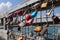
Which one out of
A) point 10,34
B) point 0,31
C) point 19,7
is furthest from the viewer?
point 0,31

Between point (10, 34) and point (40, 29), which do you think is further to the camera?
point (10, 34)

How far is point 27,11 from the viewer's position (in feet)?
5.16

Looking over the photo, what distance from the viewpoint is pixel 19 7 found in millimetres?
1665

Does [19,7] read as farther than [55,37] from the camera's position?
Yes

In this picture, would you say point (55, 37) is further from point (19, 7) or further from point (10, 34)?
point (10, 34)

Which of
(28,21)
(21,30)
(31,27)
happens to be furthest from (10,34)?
(28,21)

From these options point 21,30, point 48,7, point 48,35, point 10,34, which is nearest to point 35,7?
point 48,7

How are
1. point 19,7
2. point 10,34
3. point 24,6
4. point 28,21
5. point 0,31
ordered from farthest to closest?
point 0,31 < point 10,34 < point 19,7 < point 24,6 < point 28,21

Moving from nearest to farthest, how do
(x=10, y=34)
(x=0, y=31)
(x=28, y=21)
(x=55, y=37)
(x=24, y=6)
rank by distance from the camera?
(x=55, y=37), (x=28, y=21), (x=24, y=6), (x=10, y=34), (x=0, y=31)

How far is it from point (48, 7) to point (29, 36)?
35 centimetres

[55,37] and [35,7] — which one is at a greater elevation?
[35,7]

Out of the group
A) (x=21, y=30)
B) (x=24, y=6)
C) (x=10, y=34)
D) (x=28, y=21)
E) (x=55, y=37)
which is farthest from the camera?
(x=10, y=34)

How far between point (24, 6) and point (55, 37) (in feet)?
1.33

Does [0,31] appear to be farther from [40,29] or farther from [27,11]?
[40,29]
